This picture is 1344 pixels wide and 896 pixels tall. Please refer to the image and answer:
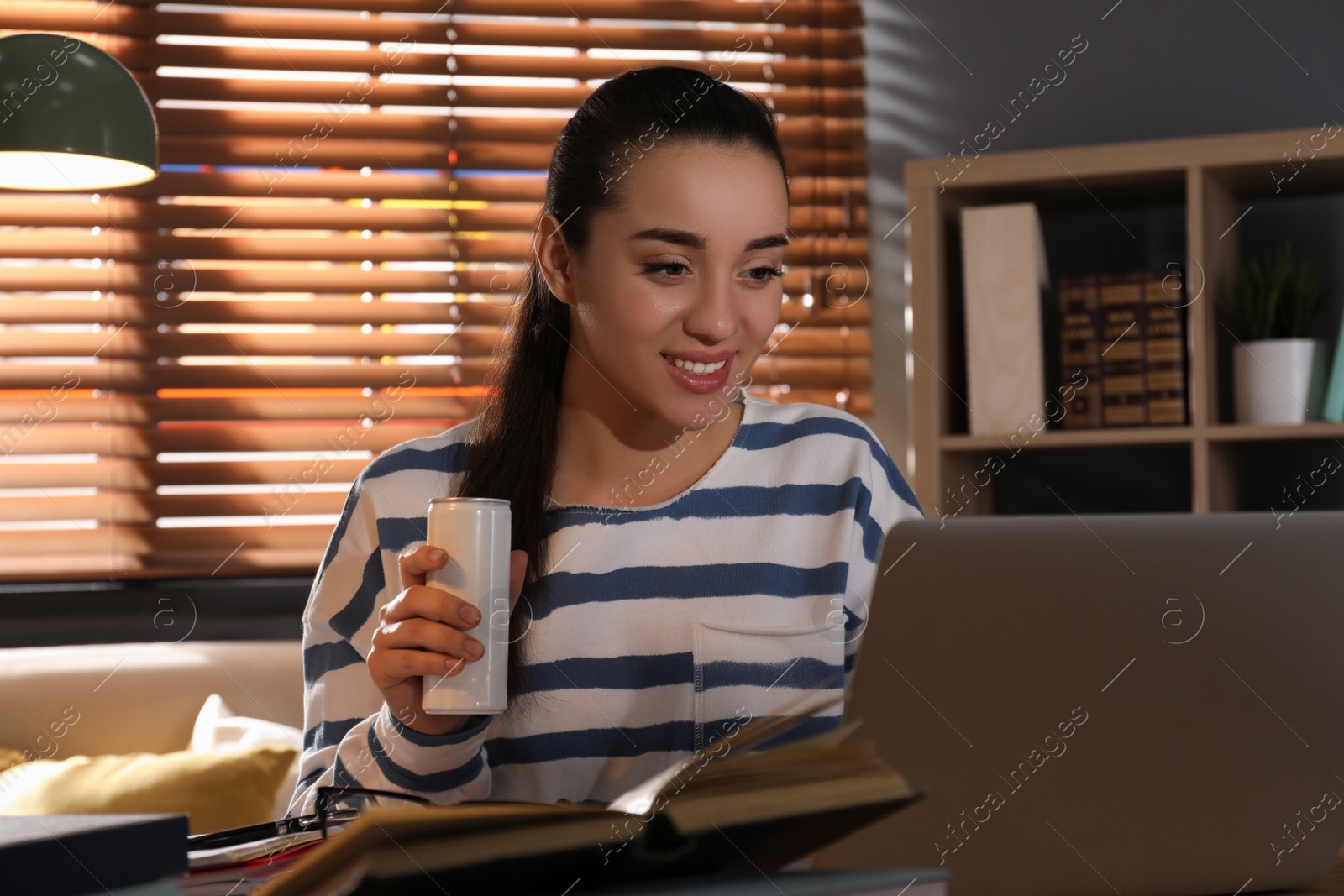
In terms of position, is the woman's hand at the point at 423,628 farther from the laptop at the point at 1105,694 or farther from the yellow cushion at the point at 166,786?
the yellow cushion at the point at 166,786

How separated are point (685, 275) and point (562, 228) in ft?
0.57

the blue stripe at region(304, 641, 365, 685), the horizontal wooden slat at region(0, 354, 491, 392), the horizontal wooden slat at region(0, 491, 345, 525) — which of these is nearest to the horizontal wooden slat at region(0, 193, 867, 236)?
the horizontal wooden slat at region(0, 354, 491, 392)

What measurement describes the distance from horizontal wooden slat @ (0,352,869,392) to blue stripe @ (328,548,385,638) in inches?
38.4

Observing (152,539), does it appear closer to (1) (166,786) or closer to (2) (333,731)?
(1) (166,786)

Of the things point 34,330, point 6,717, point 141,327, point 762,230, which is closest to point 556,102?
point 141,327

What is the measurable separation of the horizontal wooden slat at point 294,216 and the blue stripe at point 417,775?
4.47 ft

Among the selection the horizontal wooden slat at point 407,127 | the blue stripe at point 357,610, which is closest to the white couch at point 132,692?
the blue stripe at point 357,610

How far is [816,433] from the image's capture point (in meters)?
1.30

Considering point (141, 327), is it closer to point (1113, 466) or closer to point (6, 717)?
point (6, 717)

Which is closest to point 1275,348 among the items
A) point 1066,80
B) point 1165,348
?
point 1165,348

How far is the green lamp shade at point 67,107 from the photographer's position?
1.47 meters

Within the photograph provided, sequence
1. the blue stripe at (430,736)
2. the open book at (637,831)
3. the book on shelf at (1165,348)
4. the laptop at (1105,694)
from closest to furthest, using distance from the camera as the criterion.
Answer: the open book at (637,831), the laptop at (1105,694), the blue stripe at (430,736), the book on shelf at (1165,348)

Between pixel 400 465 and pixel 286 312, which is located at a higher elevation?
pixel 286 312

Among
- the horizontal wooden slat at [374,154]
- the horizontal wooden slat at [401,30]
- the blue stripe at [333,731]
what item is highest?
the horizontal wooden slat at [401,30]
